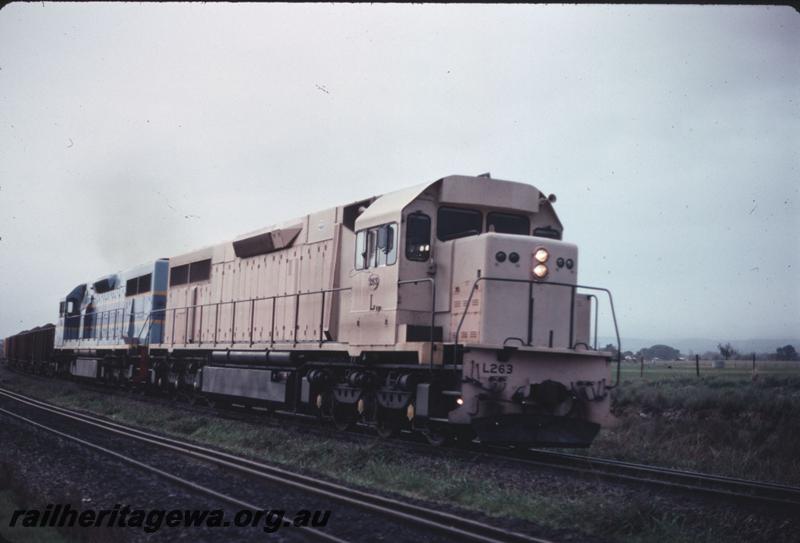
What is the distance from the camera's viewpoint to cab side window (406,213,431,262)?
11.1m

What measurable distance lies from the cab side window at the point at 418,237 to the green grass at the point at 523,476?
278 centimetres

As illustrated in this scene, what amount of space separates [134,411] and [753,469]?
13473 mm

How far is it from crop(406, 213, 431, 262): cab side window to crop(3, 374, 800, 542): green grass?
2.78 meters

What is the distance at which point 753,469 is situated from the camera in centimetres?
1057

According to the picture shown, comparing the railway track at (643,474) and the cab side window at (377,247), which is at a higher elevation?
the cab side window at (377,247)

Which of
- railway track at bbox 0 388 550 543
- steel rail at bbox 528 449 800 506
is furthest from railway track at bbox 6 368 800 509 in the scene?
railway track at bbox 0 388 550 543

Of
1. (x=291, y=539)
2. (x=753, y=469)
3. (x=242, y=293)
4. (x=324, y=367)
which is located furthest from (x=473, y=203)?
(x=242, y=293)

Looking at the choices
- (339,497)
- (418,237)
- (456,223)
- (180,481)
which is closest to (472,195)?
(456,223)

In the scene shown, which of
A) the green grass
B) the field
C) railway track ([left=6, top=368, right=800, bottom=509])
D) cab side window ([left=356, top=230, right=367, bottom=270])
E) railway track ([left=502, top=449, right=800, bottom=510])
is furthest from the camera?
cab side window ([left=356, top=230, right=367, bottom=270])

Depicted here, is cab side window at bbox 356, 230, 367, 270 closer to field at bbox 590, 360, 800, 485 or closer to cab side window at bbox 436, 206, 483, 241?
cab side window at bbox 436, 206, 483, 241

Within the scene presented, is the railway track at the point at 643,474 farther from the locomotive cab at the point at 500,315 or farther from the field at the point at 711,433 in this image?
the field at the point at 711,433

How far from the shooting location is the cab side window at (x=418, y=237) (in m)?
11.1

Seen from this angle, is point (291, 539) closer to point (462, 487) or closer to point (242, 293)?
point (462, 487)

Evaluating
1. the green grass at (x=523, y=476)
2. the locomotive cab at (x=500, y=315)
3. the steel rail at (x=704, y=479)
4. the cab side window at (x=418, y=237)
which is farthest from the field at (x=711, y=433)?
the cab side window at (x=418, y=237)
